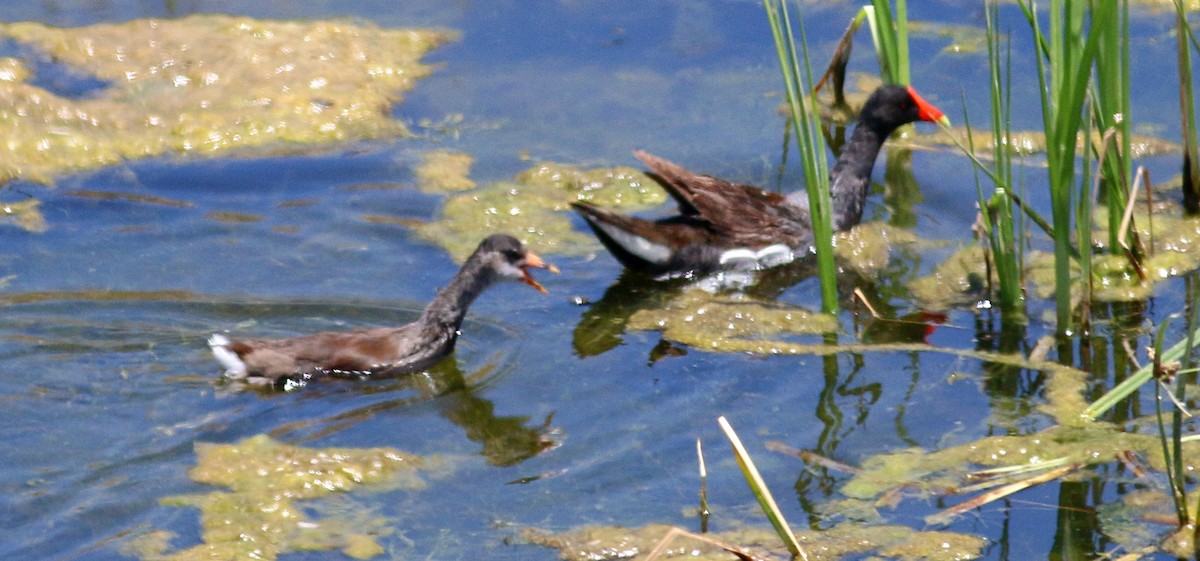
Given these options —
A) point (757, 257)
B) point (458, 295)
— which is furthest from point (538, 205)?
point (458, 295)

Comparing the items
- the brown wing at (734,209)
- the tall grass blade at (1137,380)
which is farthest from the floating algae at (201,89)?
the tall grass blade at (1137,380)

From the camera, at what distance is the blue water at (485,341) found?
18.2 ft

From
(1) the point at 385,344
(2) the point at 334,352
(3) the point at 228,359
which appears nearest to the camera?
(3) the point at 228,359

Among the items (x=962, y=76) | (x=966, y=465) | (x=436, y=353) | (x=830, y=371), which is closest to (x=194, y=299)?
(x=436, y=353)

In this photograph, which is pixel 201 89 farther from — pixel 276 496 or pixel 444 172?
pixel 276 496

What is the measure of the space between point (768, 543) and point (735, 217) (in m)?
3.47

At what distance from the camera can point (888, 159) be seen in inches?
376

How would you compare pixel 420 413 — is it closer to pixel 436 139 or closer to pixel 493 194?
pixel 493 194

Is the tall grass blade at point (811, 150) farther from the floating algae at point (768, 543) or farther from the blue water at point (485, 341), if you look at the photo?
the floating algae at point (768, 543)

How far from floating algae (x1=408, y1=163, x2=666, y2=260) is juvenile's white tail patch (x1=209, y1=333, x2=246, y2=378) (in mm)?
1742

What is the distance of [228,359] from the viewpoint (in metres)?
6.72

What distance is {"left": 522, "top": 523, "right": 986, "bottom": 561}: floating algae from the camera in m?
5.00

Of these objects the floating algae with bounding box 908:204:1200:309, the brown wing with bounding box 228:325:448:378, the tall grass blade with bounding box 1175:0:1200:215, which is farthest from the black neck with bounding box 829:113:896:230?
the brown wing with bounding box 228:325:448:378

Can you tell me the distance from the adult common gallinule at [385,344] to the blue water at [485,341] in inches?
3.9
